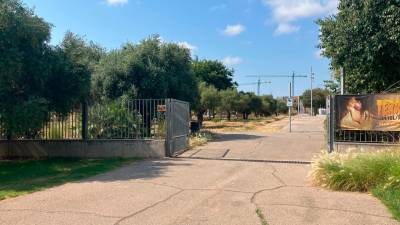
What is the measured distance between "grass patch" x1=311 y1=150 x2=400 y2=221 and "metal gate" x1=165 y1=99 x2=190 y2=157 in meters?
6.97

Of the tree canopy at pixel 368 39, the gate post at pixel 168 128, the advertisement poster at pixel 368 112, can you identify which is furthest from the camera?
the gate post at pixel 168 128

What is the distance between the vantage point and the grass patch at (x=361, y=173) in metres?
9.88

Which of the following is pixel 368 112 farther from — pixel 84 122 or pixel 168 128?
pixel 84 122

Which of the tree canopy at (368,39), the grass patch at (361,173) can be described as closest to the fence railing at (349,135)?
the tree canopy at (368,39)

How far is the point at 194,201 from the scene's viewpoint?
903cm

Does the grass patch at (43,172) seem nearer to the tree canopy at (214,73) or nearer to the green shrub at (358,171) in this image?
the green shrub at (358,171)

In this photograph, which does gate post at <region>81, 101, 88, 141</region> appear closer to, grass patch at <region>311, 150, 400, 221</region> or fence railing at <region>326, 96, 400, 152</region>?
fence railing at <region>326, 96, 400, 152</region>

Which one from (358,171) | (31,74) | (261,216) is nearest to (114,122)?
(31,74)

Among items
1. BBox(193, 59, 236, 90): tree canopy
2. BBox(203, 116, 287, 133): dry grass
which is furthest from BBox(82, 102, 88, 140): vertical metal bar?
BBox(193, 59, 236, 90): tree canopy

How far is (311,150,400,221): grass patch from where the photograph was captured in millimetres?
9883

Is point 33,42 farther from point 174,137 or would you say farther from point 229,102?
point 229,102

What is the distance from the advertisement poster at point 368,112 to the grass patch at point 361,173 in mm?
4915

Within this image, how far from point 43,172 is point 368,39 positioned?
439 inches

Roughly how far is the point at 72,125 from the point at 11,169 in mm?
3499
